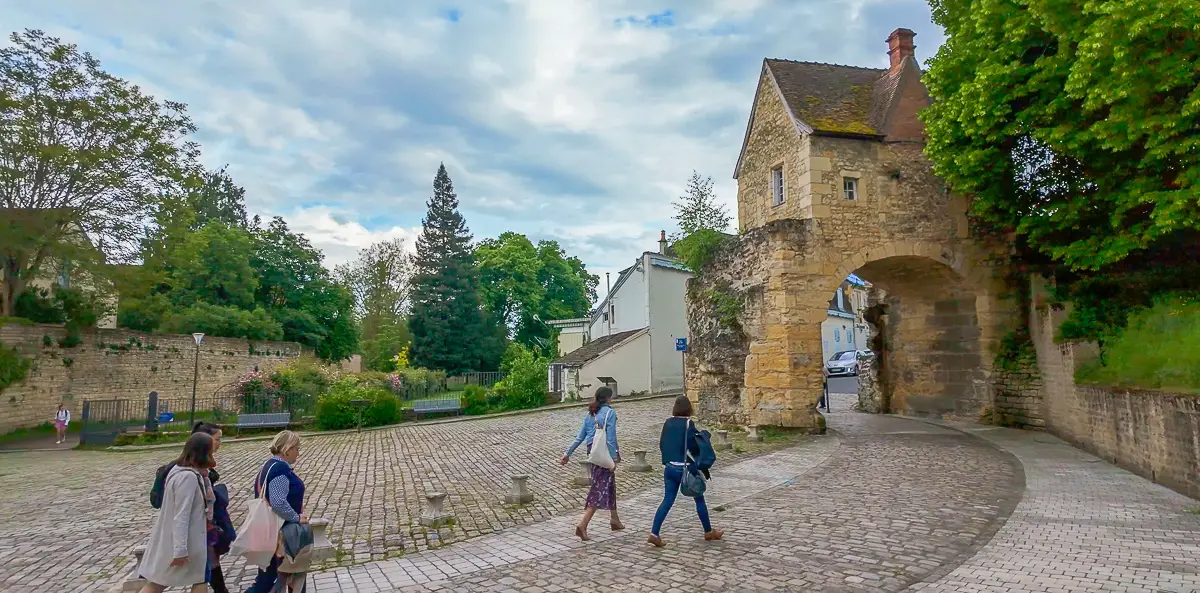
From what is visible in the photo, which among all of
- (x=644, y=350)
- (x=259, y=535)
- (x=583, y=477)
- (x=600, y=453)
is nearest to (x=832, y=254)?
(x=583, y=477)

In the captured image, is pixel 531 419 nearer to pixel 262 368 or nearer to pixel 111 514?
pixel 111 514

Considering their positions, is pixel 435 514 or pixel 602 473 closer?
pixel 602 473

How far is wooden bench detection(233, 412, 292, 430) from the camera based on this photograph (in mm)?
19234

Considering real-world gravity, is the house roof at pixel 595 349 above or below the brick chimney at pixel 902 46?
below

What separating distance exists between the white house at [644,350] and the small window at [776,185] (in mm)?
12620

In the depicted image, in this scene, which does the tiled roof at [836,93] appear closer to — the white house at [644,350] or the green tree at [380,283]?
the white house at [644,350]

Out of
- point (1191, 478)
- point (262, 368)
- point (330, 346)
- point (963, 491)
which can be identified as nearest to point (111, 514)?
point (963, 491)

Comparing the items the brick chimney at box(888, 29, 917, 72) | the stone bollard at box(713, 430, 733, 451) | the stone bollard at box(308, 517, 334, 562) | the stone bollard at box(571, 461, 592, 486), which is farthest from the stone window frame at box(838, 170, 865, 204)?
the stone bollard at box(308, 517, 334, 562)

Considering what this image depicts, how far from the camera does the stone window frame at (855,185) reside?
14877 mm

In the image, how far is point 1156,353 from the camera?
9328mm

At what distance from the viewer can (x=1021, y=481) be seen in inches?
344

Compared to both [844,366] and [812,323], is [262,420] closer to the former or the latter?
[812,323]

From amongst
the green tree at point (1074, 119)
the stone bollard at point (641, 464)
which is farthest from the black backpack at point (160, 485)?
the green tree at point (1074, 119)

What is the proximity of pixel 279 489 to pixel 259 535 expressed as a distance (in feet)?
1.04
